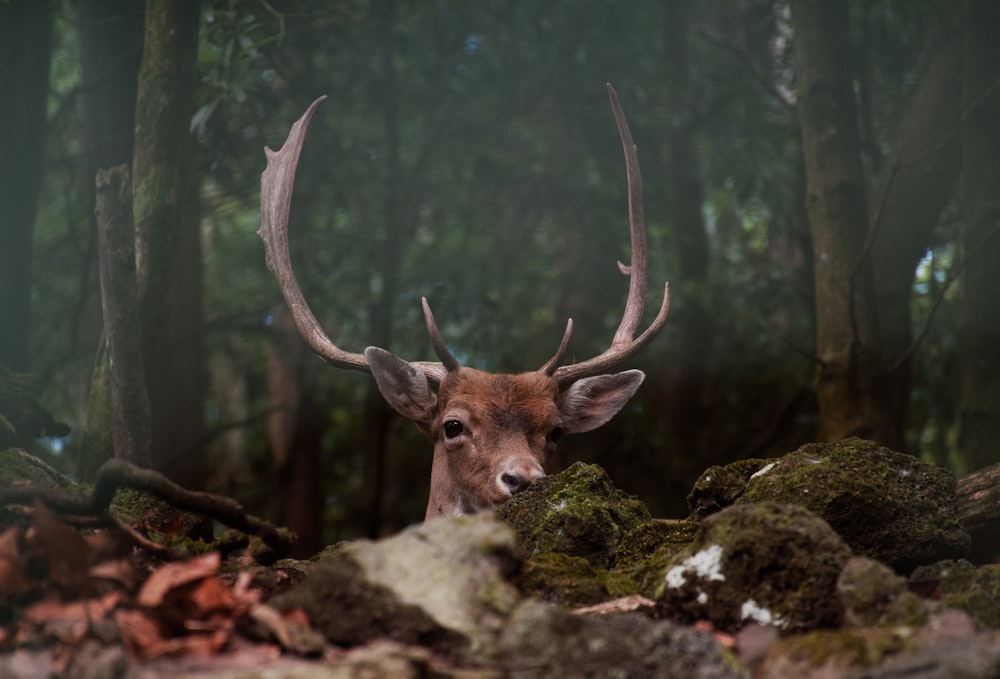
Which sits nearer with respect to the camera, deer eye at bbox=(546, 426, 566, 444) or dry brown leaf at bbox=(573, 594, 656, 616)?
dry brown leaf at bbox=(573, 594, 656, 616)

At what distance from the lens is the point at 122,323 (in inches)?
246

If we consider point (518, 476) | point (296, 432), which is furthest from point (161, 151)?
point (296, 432)

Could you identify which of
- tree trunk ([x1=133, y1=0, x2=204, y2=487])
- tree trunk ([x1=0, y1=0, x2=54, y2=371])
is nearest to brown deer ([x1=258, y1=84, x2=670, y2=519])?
tree trunk ([x1=133, y1=0, x2=204, y2=487])

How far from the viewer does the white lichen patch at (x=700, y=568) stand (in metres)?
3.35

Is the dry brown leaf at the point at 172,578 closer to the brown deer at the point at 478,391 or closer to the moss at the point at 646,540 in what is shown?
the moss at the point at 646,540

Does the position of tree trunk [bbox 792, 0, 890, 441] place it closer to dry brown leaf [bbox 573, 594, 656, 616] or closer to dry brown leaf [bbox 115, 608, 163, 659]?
dry brown leaf [bbox 573, 594, 656, 616]

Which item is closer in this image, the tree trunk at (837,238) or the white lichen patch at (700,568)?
the white lichen patch at (700,568)

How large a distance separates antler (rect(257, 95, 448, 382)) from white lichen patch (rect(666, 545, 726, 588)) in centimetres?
376

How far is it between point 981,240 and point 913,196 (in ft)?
3.77

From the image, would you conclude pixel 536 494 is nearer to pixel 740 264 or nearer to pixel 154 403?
pixel 154 403

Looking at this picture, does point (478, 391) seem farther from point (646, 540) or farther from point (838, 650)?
point (838, 650)

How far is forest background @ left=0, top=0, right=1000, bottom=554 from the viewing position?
841 centimetres

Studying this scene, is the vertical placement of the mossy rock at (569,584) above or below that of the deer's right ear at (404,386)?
below

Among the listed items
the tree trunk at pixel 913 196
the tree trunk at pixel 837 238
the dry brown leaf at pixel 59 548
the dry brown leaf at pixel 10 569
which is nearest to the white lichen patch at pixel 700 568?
the dry brown leaf at pixel 59 548
